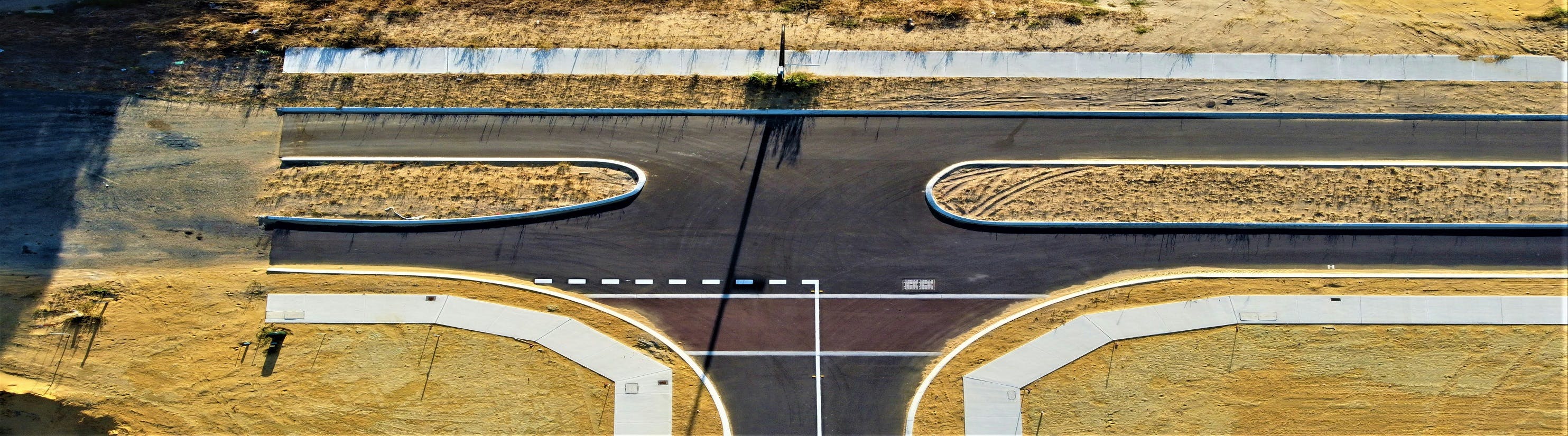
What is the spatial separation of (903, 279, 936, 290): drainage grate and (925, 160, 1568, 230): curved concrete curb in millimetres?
2423

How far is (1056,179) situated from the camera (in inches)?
989

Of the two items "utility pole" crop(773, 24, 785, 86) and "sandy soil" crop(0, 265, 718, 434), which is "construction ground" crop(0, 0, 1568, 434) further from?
"utility pole" crop(773, 24, 785, 86)

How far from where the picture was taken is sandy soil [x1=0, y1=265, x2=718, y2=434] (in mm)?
23578

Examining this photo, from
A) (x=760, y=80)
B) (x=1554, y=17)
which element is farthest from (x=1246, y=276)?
(x=760, y=80)

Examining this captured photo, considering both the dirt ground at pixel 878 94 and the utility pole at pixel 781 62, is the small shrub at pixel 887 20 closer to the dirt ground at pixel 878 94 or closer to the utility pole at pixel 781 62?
the dirt ground at pixel 878 94

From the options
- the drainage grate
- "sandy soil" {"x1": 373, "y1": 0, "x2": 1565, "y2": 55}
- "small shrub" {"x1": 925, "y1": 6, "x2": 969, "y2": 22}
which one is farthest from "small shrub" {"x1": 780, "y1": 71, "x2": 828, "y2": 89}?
the drainage grate

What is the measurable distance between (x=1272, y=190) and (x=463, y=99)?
29641 millimetres

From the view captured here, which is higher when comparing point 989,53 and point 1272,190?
point 989,53

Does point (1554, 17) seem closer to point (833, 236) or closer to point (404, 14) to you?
point (833, 236)

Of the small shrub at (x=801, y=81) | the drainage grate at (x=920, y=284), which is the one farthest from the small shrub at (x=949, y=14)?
the drainage grate at (x=920, y=284)

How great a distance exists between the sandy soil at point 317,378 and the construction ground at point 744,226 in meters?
0.10

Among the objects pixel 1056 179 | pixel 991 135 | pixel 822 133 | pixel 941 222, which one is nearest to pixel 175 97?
pixel 822 133

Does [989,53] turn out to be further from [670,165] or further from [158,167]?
[158,167]

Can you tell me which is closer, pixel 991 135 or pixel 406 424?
pixel 406 424
